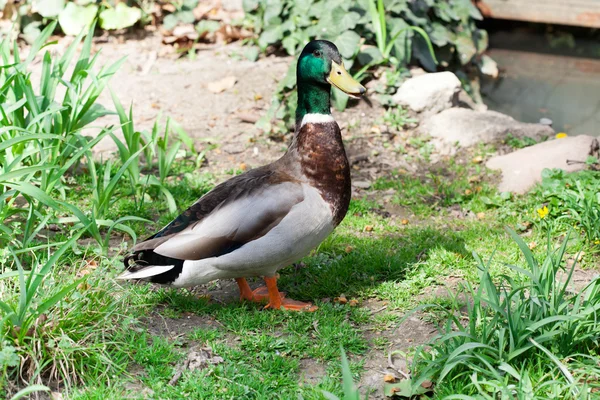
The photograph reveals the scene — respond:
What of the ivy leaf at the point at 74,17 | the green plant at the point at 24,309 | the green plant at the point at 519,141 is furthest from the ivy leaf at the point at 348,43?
the green plant at the point at 24,309

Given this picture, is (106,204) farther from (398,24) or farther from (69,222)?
(398,24)

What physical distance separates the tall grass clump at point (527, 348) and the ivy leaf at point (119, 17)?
540 cm

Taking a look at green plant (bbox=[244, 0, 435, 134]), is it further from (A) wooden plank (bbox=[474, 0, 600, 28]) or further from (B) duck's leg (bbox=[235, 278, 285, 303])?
(A) wooden plank (bbox=[474, 0, 600, 28])

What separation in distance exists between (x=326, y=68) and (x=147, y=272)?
1.28 metres

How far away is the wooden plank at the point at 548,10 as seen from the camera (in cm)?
846

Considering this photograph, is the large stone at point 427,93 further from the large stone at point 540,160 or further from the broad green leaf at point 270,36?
the broad green leaf at point 270,36

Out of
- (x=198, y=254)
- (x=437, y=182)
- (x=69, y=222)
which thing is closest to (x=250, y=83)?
(x=437, y=182)

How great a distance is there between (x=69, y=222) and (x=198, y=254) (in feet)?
3.82

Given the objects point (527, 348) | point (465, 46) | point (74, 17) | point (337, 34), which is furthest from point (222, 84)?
point (527, 348)

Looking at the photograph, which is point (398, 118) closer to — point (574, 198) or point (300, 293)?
point (574, 198)

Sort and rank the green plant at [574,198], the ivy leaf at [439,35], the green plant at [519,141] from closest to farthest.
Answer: the green plant at [574,198], the green plant at [519,141], the ivy leaf at [439,35]

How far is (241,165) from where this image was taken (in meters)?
5.25

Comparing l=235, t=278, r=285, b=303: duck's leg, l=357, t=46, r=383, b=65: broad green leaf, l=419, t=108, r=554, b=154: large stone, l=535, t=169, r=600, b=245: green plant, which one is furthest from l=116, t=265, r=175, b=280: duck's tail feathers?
l=357, t=46, r=383, b=65: broad green leaf

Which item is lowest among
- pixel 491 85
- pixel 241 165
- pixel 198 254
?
pixel 491 85
